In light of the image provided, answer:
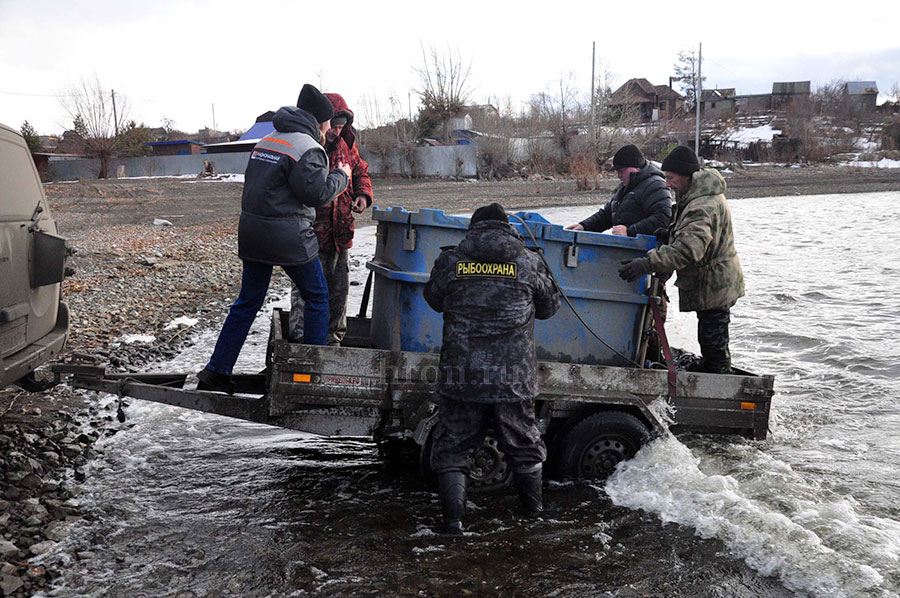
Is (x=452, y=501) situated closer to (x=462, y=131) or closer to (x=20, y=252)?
(x=20, y=252)

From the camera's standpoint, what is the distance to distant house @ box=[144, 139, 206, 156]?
61.8 metres

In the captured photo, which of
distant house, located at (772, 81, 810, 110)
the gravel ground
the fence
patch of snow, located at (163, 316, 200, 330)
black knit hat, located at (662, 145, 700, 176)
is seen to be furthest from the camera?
distant house, located at (772, 81, 810, 110)

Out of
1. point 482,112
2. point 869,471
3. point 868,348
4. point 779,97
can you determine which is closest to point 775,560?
point 869,471

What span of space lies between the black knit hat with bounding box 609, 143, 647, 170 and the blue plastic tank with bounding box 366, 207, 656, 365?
1.17 m

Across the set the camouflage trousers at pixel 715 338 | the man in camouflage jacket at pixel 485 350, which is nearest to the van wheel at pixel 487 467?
the man in camouflage jacket at pixel 485 350

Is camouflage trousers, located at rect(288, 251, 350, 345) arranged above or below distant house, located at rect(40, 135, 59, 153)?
below

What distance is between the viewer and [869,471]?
239 inches

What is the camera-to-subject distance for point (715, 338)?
5730 mm

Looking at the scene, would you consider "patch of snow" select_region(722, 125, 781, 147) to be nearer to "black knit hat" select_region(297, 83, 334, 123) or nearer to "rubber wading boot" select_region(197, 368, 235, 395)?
"black knit hat" select_region(297, 83, 334, 123)

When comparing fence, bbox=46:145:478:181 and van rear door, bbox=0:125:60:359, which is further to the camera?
fence, bbox=46:145:478:181

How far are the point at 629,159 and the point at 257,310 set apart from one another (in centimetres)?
321

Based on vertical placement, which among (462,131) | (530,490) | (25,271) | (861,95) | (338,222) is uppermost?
(861,95)

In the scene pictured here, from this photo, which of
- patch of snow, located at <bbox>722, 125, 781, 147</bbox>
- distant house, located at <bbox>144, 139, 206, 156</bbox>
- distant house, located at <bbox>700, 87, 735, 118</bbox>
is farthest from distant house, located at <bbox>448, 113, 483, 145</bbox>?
distant house, located at <bbox>700, 87, 735, 118</bbox>

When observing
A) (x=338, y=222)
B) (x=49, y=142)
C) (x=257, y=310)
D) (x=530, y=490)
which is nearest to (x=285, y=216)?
(x=257, y=310)
